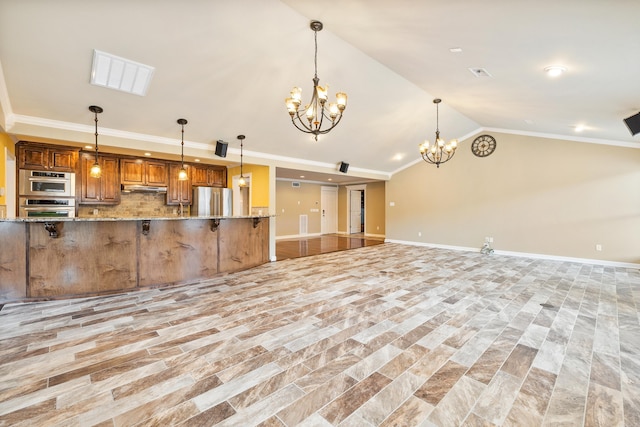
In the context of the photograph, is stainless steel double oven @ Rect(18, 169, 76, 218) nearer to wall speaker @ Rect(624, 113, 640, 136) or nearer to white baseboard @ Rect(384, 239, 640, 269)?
white baseboard @ Rect(384, 239, 640, 269)

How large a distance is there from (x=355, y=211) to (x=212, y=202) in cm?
680

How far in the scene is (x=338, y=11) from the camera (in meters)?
2.91

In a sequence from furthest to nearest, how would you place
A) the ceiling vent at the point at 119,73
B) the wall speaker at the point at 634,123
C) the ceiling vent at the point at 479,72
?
the wall speaker at the point at 634,123
the ceiling vent at the point at 479,72
the ceiling vent at the point at 119,73

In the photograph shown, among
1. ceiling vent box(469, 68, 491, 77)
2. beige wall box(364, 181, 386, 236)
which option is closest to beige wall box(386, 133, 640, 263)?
beige wall box(364, 181, 386, 236)

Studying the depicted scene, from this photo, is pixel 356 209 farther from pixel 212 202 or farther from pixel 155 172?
pixel 155 172

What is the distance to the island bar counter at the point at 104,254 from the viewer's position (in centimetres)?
340

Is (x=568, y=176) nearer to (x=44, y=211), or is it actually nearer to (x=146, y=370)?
(x=146, y=370)

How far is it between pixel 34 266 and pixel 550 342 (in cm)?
574

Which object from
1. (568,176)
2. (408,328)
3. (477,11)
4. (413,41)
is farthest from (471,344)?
(568,176)

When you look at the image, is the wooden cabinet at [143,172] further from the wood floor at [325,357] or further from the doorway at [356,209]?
the doorway at [356,209]

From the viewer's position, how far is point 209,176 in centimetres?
716

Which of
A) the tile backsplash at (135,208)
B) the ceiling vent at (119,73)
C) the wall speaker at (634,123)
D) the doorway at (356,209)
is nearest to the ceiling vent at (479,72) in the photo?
the wall speaker at (634,123)

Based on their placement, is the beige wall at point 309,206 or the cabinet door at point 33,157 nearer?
the cabinet door at point 33,157

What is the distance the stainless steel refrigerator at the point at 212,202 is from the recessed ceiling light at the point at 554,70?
6.40 meters
